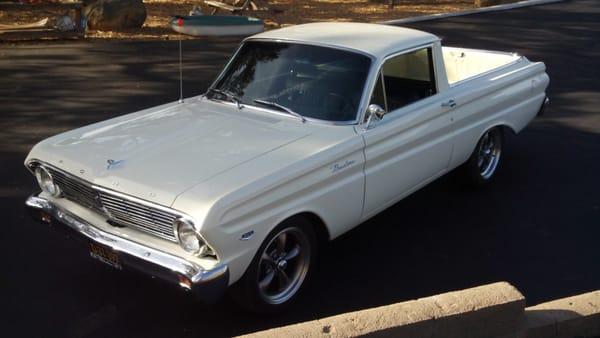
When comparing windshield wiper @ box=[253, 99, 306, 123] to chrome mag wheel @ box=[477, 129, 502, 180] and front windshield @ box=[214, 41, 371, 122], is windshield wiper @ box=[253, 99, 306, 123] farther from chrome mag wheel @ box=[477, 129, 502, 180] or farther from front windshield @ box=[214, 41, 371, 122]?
chrome mag wheel @ box=[477, 129, 502, 180]

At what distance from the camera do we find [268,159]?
14.8 ft

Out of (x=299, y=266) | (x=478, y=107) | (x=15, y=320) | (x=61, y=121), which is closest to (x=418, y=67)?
(x=478, y=107)

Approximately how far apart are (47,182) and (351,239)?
8.14 feet

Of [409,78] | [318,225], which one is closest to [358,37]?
[409,78]

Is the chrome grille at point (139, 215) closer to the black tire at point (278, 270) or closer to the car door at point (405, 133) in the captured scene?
the black tire at point (278, 270)

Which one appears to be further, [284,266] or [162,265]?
[284,266]

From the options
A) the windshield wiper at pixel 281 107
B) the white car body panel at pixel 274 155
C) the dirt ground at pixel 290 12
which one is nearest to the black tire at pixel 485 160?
the white car body panel at pixel 274 155

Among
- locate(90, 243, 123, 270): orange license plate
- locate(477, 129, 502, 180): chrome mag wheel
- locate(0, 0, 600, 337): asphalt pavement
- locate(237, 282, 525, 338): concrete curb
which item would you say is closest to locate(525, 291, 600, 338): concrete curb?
locate(237, 282, 525, 338): concrete curb

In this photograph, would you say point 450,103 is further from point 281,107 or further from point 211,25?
point 211,25

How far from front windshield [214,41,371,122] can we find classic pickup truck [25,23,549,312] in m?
0.01

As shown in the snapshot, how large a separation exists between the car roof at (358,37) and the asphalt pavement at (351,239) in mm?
1555

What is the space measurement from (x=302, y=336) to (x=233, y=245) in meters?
0.83

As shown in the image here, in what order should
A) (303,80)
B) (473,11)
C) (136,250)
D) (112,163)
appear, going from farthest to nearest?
(473,11)
(303,80)
(112,163)
(136,250)

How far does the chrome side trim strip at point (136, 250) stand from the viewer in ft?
13.1
